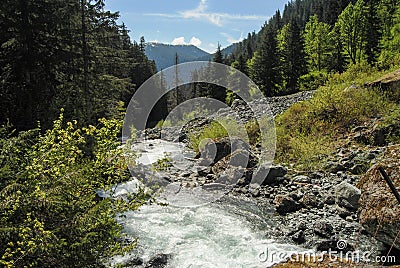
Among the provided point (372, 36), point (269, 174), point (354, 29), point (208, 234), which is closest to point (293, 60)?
point (354, 29)

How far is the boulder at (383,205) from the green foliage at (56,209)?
345cm

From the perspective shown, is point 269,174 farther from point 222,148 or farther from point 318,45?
point 318,45

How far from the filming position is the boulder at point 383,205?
462 cm

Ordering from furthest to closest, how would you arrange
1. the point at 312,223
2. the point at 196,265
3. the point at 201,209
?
1. the point at 201,209
2. the point at 312,223
3. the point at 196,265

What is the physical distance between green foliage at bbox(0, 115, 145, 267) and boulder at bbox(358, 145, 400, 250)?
345cm

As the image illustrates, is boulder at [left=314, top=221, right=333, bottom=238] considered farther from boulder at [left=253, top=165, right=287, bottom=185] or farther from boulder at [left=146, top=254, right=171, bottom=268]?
boulder at [left=253, top=165, right=287, bottom=185]

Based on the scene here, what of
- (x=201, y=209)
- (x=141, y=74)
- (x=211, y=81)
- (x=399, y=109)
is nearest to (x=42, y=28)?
A: (x=201, y=209)

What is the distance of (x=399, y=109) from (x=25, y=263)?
39.5ft

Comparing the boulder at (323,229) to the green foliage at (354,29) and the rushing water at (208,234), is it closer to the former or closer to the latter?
the rushing water at (208,234)

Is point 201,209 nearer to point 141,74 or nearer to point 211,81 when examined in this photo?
point 211,81

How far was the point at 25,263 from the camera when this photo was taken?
326 cm

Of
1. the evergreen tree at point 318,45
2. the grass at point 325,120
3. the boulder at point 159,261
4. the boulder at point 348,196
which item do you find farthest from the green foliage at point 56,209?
the evergreen tree at point 318,45

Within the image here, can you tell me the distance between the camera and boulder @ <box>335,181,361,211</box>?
→ 7.32 meters

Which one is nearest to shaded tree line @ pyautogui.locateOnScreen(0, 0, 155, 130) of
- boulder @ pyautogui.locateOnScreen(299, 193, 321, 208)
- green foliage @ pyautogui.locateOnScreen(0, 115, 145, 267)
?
green foliage @ pyautogui.locateOnScreen(0, 115, 145, 267)
